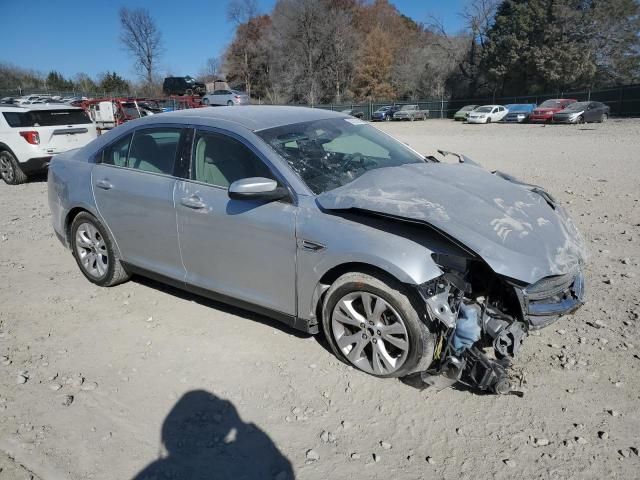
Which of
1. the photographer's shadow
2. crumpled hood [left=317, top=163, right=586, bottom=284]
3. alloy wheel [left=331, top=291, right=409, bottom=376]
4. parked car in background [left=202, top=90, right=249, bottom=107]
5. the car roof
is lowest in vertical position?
the photographer's shadow

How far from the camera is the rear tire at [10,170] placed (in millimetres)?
10703

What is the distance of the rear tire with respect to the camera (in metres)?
10.7

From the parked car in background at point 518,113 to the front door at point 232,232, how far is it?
3627 centimetres

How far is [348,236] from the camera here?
10.5 ft

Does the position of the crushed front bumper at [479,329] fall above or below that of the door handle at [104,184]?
below

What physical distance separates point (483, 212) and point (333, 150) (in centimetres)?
136

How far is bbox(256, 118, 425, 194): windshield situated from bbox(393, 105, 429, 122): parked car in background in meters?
41.6

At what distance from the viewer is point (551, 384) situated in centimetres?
324

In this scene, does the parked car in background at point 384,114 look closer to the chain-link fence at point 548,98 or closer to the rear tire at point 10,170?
the chain-link fence at point 548,98

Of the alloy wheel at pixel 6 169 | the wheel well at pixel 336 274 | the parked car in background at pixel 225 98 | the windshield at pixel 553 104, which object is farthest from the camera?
the parked car in background at pixel 225 98

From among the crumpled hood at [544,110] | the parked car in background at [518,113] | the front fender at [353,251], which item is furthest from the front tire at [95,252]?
the parked car in background at [518,113]

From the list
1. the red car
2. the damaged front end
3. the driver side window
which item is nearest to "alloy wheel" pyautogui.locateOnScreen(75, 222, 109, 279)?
the driver side window

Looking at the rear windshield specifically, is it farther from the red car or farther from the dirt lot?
the red car

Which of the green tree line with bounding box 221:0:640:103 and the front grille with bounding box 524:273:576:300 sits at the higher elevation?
the green tree line with bounding box 221:0:640:103
